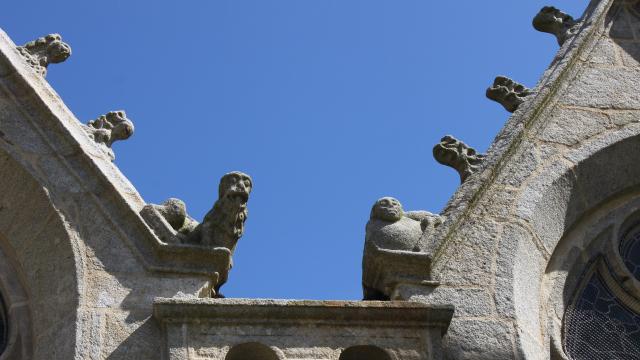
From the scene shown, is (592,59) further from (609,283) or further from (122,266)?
(122,266)

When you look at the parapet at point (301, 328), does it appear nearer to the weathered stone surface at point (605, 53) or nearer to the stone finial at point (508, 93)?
the stone finial at point (508, 93)

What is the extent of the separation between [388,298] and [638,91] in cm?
286

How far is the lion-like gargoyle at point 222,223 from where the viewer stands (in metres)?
9.40

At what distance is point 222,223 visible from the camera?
942 cm

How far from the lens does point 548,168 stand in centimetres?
1043

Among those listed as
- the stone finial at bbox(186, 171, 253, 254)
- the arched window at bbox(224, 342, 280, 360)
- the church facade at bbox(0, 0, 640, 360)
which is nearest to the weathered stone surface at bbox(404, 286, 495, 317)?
the church facade at bbox(0, 0, 640, 360)

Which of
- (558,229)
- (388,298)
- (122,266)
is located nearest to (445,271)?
(388,298)

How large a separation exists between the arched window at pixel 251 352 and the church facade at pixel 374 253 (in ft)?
0.05

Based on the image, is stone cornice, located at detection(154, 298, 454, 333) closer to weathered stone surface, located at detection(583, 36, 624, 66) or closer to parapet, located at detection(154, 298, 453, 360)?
parapet, located at detection(154, 298, 453, 360)

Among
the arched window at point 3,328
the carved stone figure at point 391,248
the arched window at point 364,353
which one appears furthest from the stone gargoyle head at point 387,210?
the arched window at point 3,328

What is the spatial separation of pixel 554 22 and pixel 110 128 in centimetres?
372

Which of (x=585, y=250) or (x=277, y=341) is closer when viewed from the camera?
(x=277, y=341)

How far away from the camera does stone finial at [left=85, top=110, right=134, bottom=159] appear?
33.8 feet

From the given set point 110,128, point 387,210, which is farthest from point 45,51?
point 387,210
